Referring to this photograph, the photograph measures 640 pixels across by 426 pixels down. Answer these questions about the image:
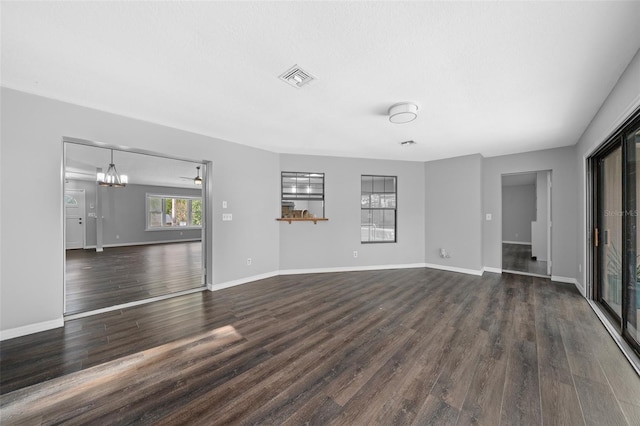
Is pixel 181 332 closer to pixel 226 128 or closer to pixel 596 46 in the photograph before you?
pixel 226 128

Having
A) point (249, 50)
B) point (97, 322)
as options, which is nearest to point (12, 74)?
point (249, 50)

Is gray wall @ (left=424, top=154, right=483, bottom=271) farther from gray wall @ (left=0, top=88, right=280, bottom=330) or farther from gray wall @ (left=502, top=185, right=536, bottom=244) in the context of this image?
gray wall @ (left=502, top=185, right=536, bottom=244)

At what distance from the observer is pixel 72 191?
815cm

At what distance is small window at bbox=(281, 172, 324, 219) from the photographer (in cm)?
501

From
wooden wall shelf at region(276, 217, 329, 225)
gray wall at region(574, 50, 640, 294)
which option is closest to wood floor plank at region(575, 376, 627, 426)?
gray wall at region(574, 50, 640, 294)

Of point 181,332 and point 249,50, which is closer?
point 249,50

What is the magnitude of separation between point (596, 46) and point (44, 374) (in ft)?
15.8

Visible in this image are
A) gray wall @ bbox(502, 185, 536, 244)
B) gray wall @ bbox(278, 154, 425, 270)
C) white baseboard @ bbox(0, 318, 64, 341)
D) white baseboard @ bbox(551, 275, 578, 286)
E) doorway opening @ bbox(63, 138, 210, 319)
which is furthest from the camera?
gray wall @ bbox(502, 185, 536, 244)

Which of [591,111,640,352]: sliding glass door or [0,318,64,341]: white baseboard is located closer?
[591,111,640,352]: sliding glass door

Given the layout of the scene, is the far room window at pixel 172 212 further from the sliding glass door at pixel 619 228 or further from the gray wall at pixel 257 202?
the sliding glass door at pixel 619 228

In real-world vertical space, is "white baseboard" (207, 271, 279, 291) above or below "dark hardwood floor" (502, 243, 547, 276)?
above

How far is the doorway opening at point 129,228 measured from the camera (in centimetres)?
374

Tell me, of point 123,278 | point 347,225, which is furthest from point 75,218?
point 347,225

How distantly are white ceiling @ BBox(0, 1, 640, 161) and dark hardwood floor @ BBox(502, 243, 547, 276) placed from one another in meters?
3.36
